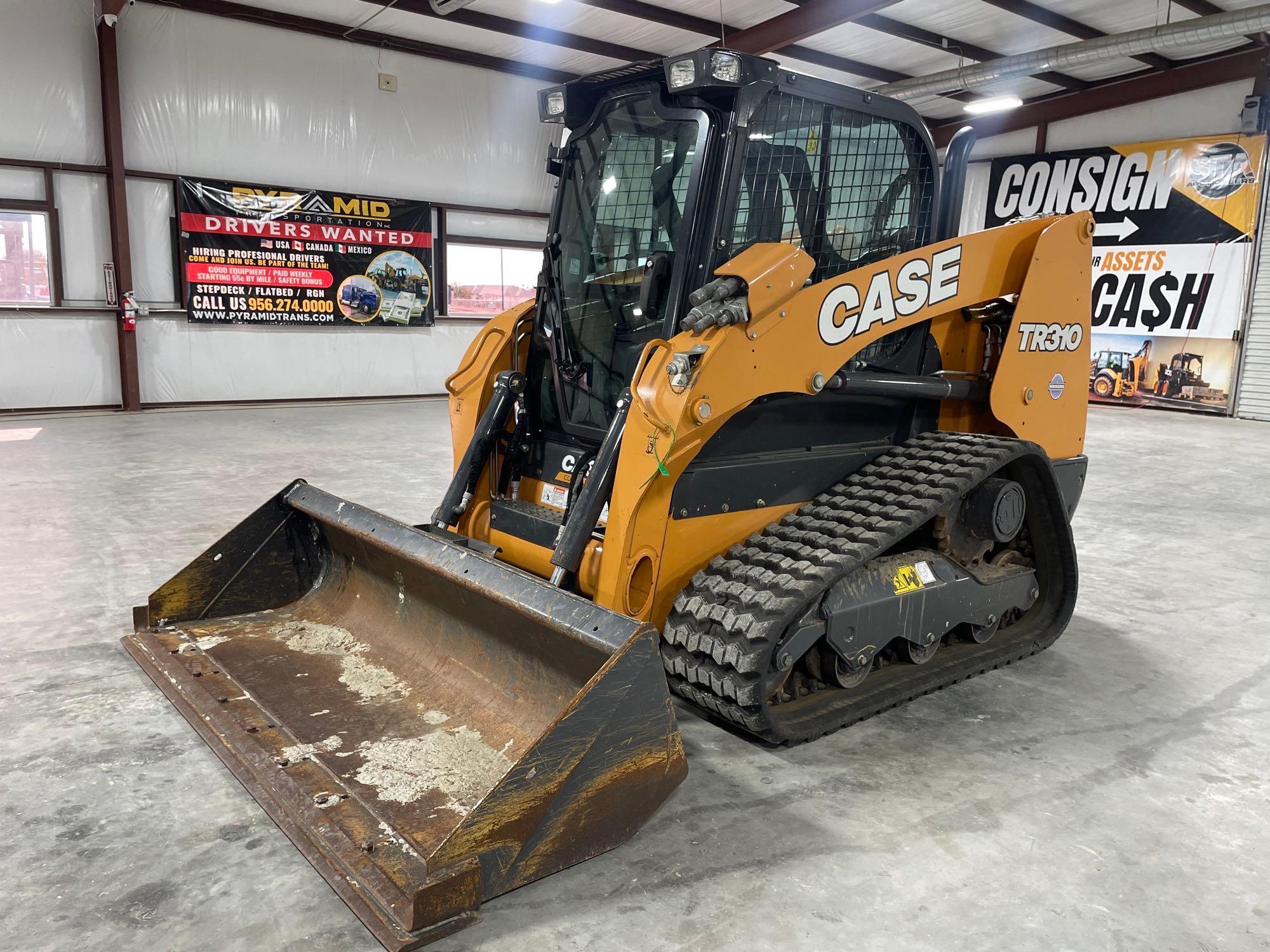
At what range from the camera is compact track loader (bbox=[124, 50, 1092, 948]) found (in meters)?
2.49

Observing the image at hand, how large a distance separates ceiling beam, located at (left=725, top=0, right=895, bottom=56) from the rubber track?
849 cm

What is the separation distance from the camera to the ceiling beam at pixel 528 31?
12055 mm

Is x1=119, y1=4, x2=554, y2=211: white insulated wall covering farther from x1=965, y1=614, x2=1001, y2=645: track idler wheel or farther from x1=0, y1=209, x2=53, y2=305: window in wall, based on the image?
x1=965, y1=614, x2=1001, y2=645: track idler wheel

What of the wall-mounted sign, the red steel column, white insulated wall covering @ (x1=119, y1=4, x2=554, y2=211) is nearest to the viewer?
the red steel column

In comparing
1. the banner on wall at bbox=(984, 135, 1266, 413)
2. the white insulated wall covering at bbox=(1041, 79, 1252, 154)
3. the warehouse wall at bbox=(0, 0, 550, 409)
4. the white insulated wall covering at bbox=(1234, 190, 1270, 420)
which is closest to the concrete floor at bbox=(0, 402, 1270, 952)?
the warehouse wall at bbox=(0, 0, 550, 409)

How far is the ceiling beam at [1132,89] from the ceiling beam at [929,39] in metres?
0.99

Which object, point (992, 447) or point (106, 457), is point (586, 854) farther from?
point (106, 457)

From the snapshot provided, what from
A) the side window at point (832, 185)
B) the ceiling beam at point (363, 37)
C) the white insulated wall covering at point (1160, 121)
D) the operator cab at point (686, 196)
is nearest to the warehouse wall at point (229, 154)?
the ceiling beam at point (363, 37)

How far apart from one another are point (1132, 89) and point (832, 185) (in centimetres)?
1466

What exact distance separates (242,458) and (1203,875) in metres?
7.97

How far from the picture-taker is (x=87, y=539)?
5.61 m

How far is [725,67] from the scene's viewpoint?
322cm

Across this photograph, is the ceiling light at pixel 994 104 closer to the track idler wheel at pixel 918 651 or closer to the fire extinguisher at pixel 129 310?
the fire extinguisher at pixel 129 310

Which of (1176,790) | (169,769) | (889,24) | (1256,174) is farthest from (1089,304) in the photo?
(1256,174)
